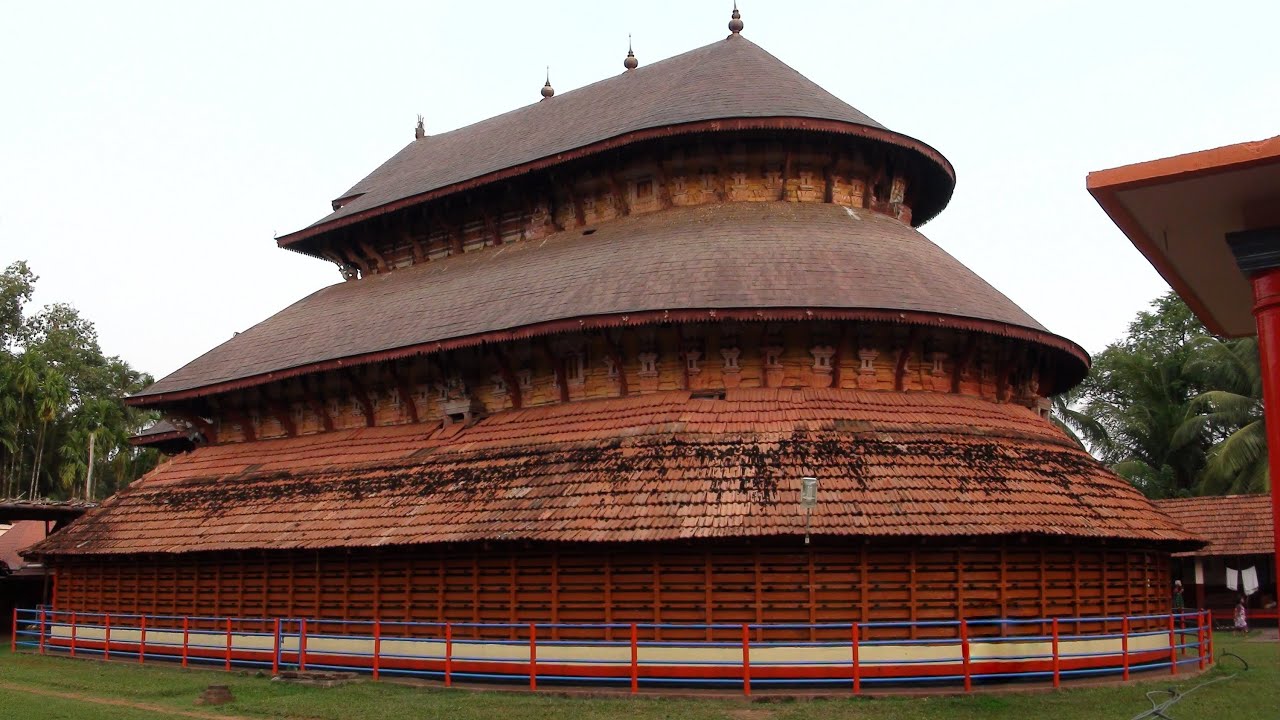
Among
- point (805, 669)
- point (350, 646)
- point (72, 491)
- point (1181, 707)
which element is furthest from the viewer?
point (72, 491)

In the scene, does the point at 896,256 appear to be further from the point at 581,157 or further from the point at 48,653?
the point at 48,653

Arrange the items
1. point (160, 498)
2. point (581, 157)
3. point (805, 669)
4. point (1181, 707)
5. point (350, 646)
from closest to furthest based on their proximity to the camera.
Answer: point (1181, 707) → point (805, 669) → point (350, 646) → point (581, 157) → point (160, 498)

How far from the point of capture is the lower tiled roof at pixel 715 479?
47.2 ft

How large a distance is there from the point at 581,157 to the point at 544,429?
5.97 metres

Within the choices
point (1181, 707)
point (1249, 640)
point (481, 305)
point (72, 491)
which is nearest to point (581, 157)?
point (481, 305)

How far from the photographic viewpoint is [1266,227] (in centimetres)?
706

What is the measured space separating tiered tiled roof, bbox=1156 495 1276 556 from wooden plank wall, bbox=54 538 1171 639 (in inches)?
373

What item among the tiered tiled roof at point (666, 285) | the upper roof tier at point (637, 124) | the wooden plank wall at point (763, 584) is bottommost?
the wooden plank wall at point (763, 584)

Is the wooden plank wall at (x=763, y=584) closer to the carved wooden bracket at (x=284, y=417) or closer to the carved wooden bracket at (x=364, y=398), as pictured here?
the carved wooden bracket at (x=364, y=398)

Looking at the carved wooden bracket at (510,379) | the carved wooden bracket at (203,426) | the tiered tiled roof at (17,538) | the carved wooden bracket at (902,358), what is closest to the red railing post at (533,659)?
the carved wooden bracket at (510,379)

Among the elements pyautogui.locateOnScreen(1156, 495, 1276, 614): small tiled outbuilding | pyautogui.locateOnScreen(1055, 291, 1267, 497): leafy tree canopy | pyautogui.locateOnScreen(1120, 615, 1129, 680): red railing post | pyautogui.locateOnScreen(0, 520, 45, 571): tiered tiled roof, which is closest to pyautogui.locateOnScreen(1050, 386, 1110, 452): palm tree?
pyautogui.locateOnScreen(1055, 291, 1267, 497): leafy tree canopy

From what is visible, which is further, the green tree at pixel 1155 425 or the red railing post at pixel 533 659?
the green tree at pixel 1155 425

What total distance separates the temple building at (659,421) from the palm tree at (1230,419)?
51.8ft

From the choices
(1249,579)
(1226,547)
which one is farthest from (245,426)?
(1249,579)
